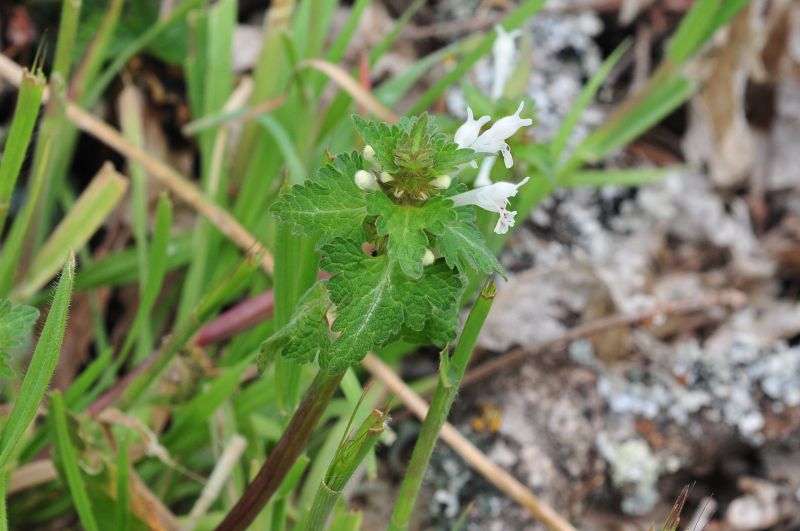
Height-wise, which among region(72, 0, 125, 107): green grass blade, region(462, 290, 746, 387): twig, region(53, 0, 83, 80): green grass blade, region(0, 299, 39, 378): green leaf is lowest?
region(462, 290, 746, 387): twig

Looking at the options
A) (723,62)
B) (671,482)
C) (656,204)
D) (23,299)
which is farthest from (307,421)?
(723,62)

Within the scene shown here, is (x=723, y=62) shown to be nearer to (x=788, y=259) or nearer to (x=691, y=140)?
(x=691, y=140)

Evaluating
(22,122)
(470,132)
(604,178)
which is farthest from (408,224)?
A: (604,178)

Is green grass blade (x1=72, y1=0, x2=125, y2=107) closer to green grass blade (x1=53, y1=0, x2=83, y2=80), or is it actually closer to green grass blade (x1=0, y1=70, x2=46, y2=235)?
green grass blade (x1=53, y1=0, x2=83, y2=80)

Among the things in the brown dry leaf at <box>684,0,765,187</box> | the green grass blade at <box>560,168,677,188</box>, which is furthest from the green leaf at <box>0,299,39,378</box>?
the brown dry leaf at <box>684,0,765,187</box>

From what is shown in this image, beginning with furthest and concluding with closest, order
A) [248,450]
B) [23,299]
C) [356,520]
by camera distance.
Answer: [23,299] → [248,450] → [356,520]

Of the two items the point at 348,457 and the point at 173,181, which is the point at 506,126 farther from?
the point at 173,181
